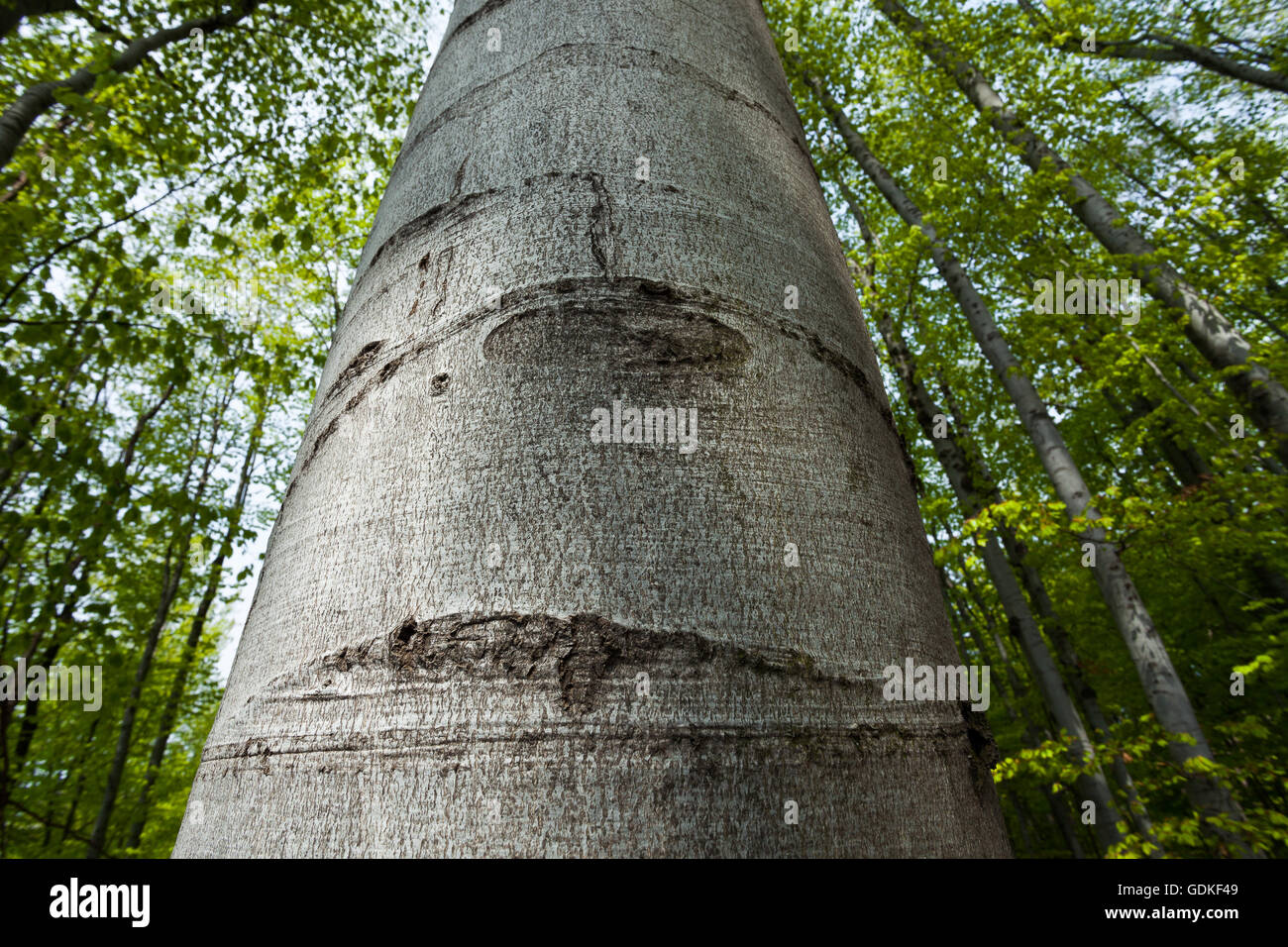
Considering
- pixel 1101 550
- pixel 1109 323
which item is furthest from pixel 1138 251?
pixel 1101 550

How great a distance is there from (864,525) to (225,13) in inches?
261

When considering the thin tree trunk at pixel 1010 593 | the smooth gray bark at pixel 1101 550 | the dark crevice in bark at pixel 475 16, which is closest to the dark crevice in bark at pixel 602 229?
the dark crevice in bark at pixel 475 16

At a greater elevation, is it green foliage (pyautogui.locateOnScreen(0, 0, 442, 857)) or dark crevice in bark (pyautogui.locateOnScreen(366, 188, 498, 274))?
green foliage (pyautogui.locateOnScreen(0, 0, 442, 857))

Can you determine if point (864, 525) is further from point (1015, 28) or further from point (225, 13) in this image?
point (1015, 28)

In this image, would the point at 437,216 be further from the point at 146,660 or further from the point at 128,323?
the point at 146,660

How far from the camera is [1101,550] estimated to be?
5746 millimetres

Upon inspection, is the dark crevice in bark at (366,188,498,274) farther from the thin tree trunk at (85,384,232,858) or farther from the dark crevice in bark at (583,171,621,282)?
the thin tree trunk at (85,384,232,858)

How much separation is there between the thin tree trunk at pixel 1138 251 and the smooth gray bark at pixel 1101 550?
1.24m

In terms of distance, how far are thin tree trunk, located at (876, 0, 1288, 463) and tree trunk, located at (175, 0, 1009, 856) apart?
681 centimetres

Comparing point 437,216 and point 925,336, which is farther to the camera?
point 925,336

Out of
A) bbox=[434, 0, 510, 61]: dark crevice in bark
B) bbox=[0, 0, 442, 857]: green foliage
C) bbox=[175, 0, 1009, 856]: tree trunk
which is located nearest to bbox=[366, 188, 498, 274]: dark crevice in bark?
bbox=[175, 0, 1009, 856]: tree trunk

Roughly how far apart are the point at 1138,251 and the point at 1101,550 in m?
3.20

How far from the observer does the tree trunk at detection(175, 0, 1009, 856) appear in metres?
0.50

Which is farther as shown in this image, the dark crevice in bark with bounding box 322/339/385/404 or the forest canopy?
the forest canopy
